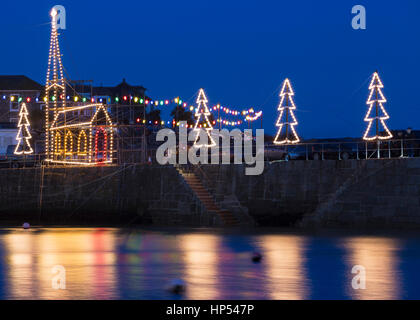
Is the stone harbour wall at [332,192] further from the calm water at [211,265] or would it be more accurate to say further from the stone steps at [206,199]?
the calm water at [211,265]

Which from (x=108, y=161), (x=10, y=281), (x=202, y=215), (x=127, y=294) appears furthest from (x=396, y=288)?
(x=108, y=161)

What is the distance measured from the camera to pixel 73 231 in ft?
112

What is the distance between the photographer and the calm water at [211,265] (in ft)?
48.9

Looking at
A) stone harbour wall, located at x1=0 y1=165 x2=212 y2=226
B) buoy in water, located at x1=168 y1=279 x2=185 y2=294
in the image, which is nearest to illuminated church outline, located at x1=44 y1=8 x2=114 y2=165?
stone harbour wall, located at x1=0 y1=165 x2=212 y2=226

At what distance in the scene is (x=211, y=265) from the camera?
19.2m

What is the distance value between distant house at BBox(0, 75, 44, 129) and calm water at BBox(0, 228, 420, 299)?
5552cm

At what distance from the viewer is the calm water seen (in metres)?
14.9

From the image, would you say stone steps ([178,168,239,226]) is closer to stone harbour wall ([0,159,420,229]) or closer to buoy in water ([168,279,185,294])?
stone harbour wall ([0,159,420,229])

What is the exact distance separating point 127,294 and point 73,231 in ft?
65.4

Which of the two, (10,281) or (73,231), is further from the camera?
(73,231)

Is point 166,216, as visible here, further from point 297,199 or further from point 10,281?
point 10,281

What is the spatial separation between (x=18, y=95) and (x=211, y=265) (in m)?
70.1
